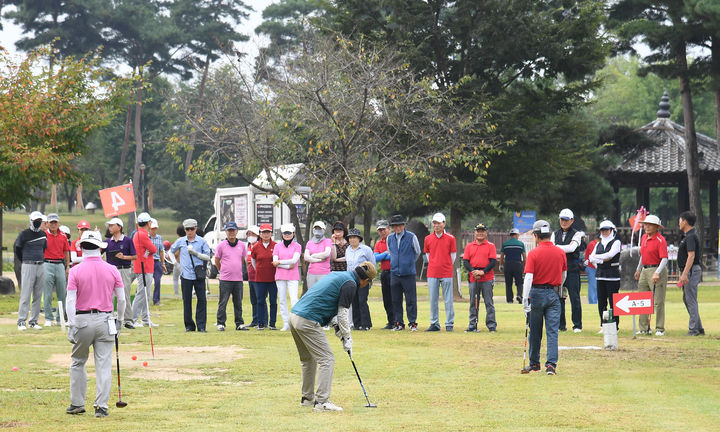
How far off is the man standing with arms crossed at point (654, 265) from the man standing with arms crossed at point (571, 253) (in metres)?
1.07

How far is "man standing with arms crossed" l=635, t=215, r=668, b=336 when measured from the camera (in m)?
15.7

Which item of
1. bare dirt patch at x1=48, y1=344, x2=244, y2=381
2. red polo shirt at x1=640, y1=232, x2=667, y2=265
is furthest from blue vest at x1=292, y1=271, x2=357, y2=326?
red polo shirt at x1=640, y1=232, x2=667, y2=265

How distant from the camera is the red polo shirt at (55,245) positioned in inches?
687

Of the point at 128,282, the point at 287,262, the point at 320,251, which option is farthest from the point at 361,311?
the point at 128,282

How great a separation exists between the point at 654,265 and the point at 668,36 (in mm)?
21075

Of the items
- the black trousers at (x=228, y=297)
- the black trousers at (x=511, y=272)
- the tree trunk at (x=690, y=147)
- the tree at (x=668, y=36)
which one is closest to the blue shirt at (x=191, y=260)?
the black trousers at (x=228, y=297)

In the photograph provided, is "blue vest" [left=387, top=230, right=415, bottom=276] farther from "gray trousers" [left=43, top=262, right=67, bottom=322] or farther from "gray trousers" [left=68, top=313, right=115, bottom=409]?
"gray trousers" [left=68, top=313, right=115, bottom=409]

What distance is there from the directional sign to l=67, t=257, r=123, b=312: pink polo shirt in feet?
26.7

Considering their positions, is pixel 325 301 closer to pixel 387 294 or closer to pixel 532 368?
pixel 532 368

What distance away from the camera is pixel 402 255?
17469 mm

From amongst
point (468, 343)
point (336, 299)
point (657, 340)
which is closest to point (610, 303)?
point (657, 340)

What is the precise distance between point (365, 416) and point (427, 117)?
18.3m

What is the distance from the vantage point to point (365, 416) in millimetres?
8992

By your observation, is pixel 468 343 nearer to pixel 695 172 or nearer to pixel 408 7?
pixel 408 7
